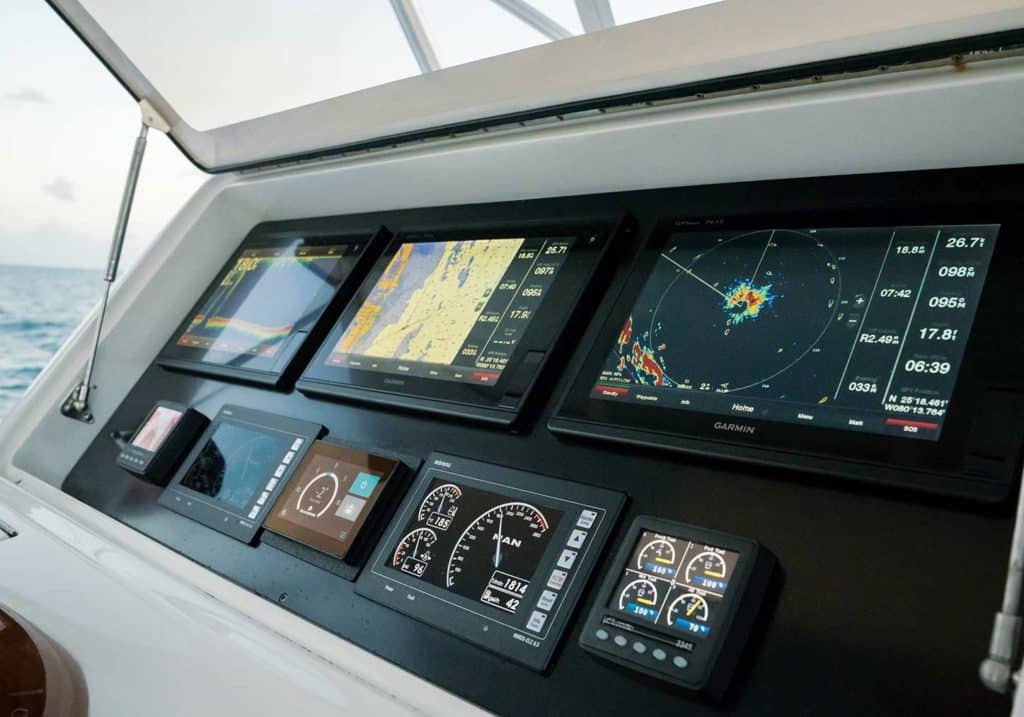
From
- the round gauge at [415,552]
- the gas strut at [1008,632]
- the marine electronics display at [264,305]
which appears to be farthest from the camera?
the marine electronics display at [264,305]

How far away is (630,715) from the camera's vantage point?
0.95 metres

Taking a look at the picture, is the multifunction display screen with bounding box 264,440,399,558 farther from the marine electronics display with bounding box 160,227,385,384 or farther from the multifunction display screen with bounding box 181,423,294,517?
the marine electronics display with bounding box 160,227,385,384

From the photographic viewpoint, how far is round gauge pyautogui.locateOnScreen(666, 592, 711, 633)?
2.99 feet

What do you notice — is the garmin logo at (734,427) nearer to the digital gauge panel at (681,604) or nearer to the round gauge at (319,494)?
the digital gauge panel at (681,604)

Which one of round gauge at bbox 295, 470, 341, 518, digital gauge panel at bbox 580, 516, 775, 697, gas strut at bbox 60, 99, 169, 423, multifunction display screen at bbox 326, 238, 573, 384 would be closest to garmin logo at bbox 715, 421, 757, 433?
digital gauge panel at bbox 580, 516, 775, 697

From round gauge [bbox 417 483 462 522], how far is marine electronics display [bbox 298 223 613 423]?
12 centimetres

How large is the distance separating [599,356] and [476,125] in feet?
1.52

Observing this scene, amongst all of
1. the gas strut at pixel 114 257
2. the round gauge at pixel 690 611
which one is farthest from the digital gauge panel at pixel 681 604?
the gas strut at pixel 114 257

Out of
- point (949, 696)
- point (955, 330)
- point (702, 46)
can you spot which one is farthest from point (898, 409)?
point (702, 46)

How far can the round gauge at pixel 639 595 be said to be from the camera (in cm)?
96

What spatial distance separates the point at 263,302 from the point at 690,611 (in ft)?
4.24

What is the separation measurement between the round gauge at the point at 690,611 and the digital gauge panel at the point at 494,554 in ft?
0.47

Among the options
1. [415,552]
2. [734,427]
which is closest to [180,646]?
[415,552]

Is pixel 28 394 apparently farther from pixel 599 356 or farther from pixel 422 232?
pixel 599 356
